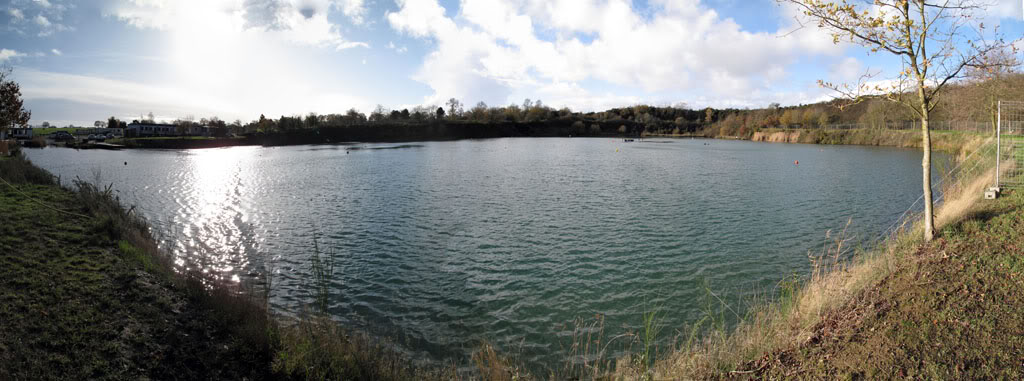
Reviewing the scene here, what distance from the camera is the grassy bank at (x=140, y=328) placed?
236 inches

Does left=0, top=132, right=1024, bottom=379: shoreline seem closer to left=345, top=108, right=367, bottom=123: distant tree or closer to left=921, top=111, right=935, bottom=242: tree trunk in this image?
left=921, top=111, right=935, bottom=242: tree trunk

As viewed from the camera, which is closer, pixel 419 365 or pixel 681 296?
pixel 419 365

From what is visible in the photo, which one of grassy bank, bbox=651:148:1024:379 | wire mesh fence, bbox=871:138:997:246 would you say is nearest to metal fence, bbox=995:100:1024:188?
wire mesh fence, bbox=871:138:997:246

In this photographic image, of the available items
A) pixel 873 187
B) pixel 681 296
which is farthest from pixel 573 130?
pixel 681 296

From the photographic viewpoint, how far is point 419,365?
25.0 ft

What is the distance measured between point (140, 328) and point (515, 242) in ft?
30.9

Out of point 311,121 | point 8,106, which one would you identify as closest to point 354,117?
point 311,121

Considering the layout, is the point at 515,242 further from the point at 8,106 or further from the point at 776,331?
the point at 8,106

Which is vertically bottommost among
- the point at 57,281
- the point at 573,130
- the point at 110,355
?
the point at 110,355

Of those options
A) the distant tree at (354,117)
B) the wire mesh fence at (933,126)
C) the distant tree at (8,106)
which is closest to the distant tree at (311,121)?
the distant tree at (354,117)

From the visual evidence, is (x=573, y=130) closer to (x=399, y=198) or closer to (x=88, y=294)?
(x=399, y=198)

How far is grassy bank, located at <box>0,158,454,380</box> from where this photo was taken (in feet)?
19.7

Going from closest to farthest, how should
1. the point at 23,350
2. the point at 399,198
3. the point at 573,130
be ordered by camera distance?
the point at 23,350
the point at 399,198
the point at 573,130

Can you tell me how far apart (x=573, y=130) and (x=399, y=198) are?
141075 mm
